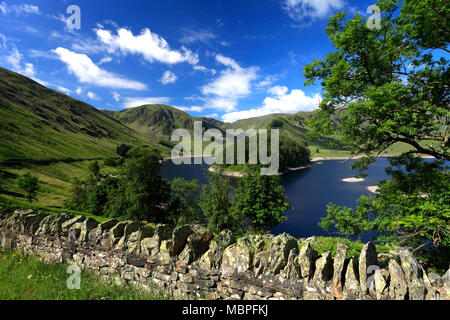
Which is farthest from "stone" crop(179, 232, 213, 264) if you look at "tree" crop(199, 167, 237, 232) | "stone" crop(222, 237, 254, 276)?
"tree" crop(199, 167, 237, 232)

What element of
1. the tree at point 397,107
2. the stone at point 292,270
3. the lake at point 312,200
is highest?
the tree at point 397,107

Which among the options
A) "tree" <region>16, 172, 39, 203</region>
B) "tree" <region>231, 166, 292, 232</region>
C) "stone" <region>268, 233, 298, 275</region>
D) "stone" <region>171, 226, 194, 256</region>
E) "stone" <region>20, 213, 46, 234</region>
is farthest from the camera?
"tree" <region>16, 172, 39, 203</region>

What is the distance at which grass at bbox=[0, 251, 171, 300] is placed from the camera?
17.1 ft

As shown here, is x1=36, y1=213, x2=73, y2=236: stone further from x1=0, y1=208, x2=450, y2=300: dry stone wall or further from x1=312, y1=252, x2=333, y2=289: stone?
x1=312, y1=252, x2=333, y2=289: stone

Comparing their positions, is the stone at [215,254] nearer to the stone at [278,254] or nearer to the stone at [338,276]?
the stone at [278,254]

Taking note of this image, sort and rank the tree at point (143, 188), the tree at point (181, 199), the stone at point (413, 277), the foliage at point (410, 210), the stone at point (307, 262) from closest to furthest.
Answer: the stone at point (413, 277) < the stone at point (307, 262) < the foliage at point (410, 210) < the tree at point (143, 188) < the tree at point (181, 199)

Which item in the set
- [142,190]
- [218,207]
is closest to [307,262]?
[218,207]

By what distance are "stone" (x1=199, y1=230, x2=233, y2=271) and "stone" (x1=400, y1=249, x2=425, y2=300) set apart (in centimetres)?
383

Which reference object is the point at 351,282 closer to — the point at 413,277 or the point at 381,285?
the point at 381,285

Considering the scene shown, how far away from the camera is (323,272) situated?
14.1ft

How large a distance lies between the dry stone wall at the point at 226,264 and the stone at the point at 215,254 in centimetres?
2

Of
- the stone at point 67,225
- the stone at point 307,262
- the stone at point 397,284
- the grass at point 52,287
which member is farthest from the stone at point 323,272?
the stone at point 67,225

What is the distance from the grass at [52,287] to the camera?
5.20 meters

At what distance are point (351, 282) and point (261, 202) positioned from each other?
79.5 ft
